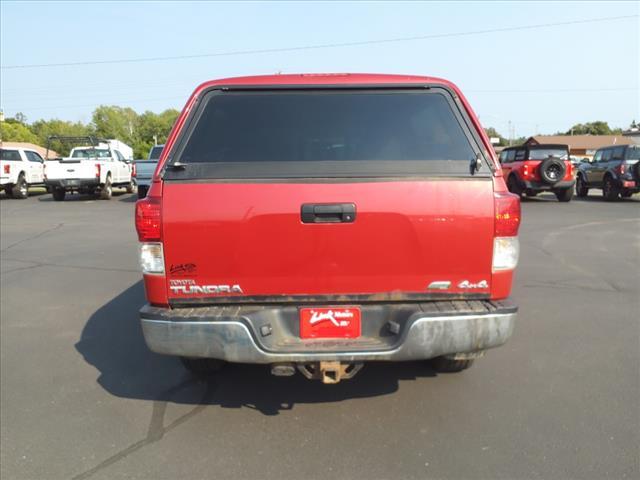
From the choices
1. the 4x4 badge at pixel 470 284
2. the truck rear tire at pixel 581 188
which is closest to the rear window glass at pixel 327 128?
the 4x4 badge at pixel 470 284

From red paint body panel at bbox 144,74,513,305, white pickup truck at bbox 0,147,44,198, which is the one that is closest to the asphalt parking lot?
red paint body panel at bbox 144,74,513,305

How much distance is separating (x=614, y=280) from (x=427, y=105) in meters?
4.61

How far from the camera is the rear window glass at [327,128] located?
2.86 meters

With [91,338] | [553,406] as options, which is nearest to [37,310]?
[91,338]

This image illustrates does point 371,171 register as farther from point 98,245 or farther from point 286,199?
point 98,245

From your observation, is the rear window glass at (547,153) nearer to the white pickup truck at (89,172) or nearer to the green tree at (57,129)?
the white pickup truck at (89,172)

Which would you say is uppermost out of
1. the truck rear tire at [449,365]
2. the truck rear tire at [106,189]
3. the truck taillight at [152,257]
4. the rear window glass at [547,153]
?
the rear window glass at [547,153]

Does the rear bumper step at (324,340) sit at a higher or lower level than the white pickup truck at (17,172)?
lower

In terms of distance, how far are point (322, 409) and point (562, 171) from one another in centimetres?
1449

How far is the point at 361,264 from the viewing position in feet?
8.88

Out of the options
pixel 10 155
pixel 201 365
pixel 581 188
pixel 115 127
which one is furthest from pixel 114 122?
pixel 201 365

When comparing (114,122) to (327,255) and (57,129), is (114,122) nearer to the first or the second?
(57,129)

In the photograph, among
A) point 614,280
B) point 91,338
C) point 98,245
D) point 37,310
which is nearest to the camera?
point 91,338

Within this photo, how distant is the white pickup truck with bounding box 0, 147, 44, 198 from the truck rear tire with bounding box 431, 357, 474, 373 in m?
19.3
